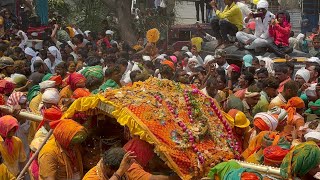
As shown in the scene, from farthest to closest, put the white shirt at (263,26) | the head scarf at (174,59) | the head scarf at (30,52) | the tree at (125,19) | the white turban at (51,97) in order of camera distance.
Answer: the tree at (125,19)
the head scarf at (30,52)
the head scarf at (174,59)
the white shirt at (263,26)
the white turban at (51,97)

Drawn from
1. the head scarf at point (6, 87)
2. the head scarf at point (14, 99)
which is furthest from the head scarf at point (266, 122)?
the head scarf at point (6, 87)

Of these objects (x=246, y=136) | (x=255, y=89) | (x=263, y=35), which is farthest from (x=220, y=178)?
(x=263, y=35)

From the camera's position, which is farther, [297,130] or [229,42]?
[229,42]

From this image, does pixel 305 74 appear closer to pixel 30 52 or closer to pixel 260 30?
pixel 260 30

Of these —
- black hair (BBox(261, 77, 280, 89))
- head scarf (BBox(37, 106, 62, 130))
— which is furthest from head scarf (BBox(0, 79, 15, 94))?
black hair (BBox(261, 77, 280, 89))

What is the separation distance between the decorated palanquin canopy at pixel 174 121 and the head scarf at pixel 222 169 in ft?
1.14

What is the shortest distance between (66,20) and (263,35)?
1284cm

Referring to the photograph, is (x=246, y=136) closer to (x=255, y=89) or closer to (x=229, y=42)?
(x=255, y=89)

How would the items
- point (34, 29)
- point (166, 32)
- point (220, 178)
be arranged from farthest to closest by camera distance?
point (166, 32)
point (34, 29)
point (220, 178)

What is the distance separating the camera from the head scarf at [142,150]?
6270 mm

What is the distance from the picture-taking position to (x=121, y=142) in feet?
23.9

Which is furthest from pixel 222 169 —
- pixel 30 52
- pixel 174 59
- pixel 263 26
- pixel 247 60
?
pixel 30 52

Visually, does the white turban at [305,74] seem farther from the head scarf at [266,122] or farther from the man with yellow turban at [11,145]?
the man with yellow turban at [11,145]

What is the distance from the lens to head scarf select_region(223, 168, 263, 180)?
A: 5160 mm
